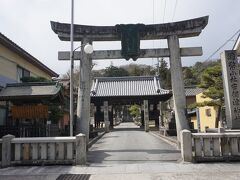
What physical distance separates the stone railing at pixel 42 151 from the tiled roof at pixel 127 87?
86.5ft

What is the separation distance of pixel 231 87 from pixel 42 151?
9017 mm

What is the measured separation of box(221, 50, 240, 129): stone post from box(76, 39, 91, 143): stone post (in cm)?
721

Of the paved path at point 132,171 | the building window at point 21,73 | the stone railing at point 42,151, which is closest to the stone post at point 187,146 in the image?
the paved path at point 132,171

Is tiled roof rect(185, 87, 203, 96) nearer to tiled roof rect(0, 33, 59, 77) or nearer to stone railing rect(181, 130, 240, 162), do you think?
tiled roof rect(0, 33, 59, 77)

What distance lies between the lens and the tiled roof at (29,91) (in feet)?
54.9

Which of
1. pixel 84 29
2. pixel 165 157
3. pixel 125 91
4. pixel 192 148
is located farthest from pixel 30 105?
pixel 125 91

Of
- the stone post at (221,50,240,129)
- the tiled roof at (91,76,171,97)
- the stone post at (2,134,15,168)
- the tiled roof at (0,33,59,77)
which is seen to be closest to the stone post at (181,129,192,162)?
the stone post at (221,50,240,129)

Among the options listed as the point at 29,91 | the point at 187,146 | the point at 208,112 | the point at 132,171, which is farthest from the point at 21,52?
the point at 208,112

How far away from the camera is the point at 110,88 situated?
4188 cm

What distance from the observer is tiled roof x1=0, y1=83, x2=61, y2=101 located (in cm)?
1672

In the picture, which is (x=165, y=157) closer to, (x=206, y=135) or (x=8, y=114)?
(x=206, y=135)

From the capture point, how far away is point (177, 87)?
16.7 meters

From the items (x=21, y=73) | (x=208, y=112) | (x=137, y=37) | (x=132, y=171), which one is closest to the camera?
(x=132, y=171)

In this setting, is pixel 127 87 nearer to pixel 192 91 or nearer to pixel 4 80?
pixel 192 91
